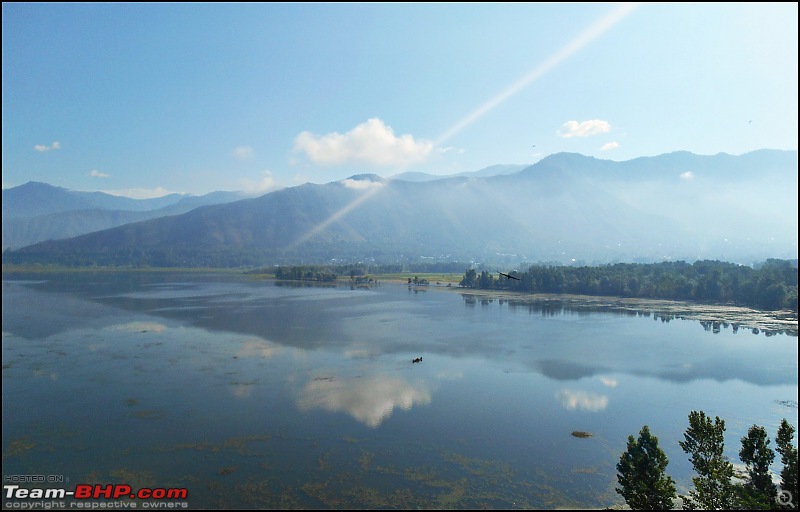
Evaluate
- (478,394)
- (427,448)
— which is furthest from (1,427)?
(478,394)

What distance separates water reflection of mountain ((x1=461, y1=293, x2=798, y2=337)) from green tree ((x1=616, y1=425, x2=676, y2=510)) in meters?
33.8

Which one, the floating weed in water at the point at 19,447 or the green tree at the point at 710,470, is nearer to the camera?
the green tree at the point at 710,470

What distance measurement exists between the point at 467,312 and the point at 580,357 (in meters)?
22.2

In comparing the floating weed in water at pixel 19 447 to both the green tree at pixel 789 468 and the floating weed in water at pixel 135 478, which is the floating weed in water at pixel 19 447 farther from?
the green tree at pixel 789 468

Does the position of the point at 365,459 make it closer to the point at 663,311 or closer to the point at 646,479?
the point at 646,479

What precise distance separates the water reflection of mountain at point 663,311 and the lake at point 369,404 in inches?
88.3

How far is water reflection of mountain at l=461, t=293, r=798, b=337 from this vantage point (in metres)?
41.9

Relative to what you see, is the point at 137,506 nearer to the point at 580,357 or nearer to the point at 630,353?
the point at 580,357

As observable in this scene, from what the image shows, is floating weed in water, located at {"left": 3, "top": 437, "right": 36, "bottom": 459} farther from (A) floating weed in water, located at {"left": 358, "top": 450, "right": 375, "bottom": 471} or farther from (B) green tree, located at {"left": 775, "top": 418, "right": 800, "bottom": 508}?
(B) green tree, located at {"left": 775, "top": 418, "right": 800, "bottom": 508}

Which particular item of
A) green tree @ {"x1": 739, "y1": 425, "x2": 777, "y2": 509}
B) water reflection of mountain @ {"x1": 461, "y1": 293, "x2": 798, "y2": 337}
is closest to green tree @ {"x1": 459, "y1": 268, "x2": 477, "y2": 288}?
water reflection of mountain @ {"x1": 461, "y1": 293, "x2": 798, "y2": 337}

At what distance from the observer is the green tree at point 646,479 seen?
1181 cm

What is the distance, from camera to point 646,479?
12.2 metres

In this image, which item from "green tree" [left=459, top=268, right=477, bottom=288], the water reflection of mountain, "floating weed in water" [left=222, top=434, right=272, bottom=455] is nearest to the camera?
"floating weed in water" [left=222, top=434, right=272, bottom=455]

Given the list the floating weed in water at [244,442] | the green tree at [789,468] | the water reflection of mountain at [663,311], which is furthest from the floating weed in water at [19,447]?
the water reflection of mountain at [663,311]
